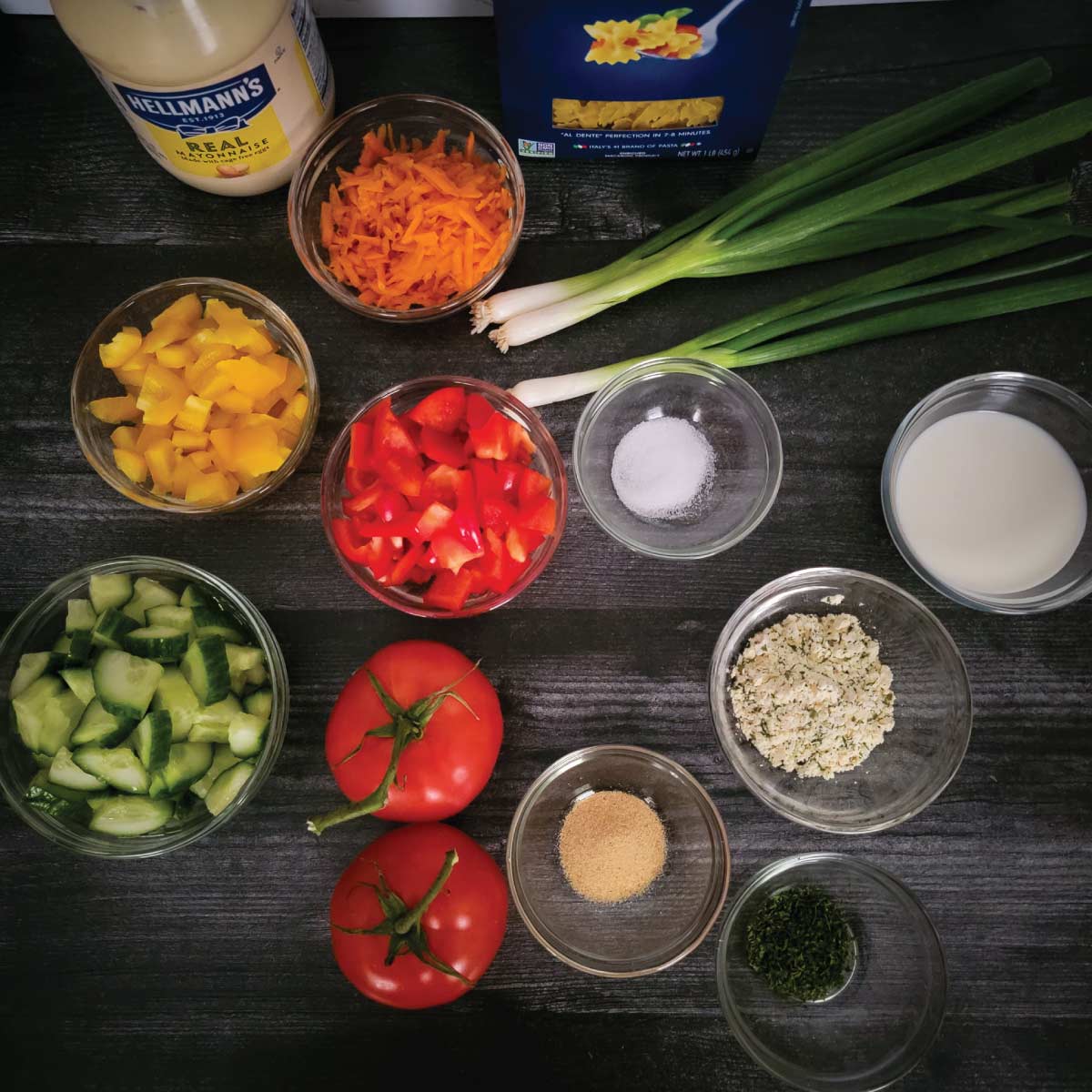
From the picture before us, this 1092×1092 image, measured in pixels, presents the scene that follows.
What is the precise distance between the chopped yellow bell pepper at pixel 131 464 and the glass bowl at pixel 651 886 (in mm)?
777

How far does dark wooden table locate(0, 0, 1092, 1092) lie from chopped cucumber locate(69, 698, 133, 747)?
0.29 meters

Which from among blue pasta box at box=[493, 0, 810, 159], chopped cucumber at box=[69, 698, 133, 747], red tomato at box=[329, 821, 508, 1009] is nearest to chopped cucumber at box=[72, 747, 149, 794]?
chopped cucumber at box=[69, 698, 133, 747]

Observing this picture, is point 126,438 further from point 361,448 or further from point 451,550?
point 451,550

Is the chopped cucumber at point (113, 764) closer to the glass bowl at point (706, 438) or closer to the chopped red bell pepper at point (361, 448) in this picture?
the chopped red bell pepper at point (361, 448)

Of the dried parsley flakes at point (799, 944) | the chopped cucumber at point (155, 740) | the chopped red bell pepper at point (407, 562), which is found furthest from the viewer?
the dried parsley flakes at point (799, 944)

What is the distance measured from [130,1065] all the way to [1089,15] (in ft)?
7.70

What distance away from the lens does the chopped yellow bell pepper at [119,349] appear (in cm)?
139

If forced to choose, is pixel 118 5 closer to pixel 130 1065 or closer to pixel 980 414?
pixel 980 414

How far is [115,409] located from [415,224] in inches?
21.5

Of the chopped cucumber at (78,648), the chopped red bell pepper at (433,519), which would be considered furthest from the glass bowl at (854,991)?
the chopped cucumber at (78,648)

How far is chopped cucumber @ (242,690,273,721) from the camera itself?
54.3 inches

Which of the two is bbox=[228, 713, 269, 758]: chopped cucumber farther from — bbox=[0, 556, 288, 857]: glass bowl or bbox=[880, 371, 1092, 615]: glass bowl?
bbox=[880, 371, 1092, 615]: glass bowl

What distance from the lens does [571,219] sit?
5.13 feet

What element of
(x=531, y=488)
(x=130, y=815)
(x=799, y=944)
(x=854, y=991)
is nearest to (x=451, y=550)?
(x=531, y=488)
